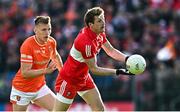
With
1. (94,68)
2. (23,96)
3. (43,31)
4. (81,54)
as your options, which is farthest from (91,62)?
(23,96)

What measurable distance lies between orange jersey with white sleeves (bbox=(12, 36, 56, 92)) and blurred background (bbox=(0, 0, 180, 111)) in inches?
144

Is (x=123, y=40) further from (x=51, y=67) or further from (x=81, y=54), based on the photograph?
(x=51, y=67)

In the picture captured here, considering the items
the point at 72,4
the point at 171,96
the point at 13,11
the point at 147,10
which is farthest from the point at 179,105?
the point at 13,11

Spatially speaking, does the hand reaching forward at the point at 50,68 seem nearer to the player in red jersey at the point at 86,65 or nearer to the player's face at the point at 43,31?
the player in red jersey at the point at 86,65

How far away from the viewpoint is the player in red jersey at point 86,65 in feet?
33.7

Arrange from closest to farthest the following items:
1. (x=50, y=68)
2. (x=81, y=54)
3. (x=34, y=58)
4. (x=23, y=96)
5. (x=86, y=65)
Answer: (x=50, y=68)
(x=81, y=54)
(x=86, y=65)
(x=34, y=58)
(x=23, y=96)

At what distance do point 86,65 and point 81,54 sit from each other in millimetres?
267

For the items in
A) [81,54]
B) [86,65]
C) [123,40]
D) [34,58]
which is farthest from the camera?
[123,40]

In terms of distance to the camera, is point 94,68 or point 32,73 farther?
point 32,73

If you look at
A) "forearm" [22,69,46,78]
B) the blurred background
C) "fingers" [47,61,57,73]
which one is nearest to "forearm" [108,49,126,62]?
"fingers" [47,61,57,73]

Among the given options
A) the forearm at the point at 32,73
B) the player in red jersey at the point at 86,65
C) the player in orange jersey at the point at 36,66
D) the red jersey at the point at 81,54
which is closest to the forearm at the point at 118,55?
the player in red jersey at the point at 86,65

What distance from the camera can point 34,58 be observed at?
10.8m

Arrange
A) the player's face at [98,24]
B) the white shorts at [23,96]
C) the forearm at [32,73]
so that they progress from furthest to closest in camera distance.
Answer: the white shorts at [23,96] < the forearm at [32,73] < the player's face at [98,24]

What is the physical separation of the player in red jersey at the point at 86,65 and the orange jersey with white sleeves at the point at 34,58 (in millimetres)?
380
